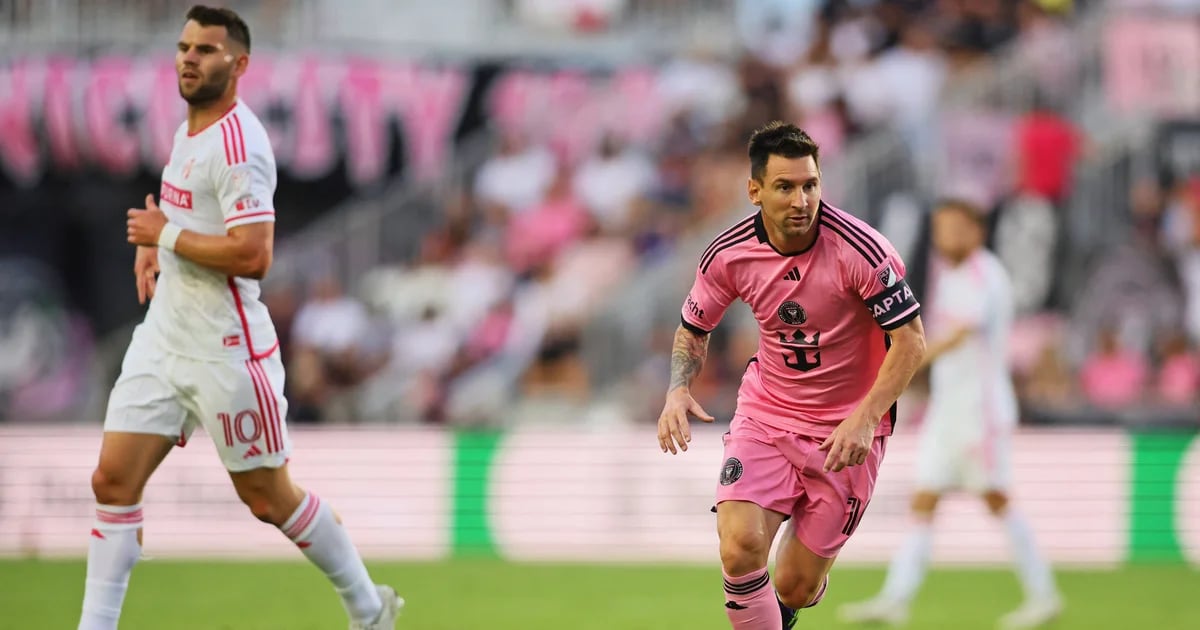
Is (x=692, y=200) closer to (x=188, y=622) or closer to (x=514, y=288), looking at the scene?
(x=514, y=288)

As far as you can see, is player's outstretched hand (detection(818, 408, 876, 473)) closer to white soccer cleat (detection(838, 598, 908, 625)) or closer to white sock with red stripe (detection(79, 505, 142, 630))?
white sock with red stripe (detection(79, 505, 142, 630))

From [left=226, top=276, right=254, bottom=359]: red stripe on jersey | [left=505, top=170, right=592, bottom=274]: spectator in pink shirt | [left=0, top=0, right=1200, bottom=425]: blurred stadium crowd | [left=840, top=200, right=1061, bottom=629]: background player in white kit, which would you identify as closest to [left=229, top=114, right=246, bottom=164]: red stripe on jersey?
[left=226, top=276, right=254, bottom=359]: red stripe on jersey

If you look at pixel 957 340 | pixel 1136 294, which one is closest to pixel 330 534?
pixel 957 340

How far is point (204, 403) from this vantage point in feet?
19.8

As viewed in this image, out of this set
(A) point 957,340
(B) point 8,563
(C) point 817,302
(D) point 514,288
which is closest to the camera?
(C) point 817,302

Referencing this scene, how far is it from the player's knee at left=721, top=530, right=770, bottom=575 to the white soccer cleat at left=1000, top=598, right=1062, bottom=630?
151 inches

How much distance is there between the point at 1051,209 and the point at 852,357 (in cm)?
1015

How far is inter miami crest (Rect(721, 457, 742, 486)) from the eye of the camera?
19.4 ft

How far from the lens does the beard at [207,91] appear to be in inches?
240

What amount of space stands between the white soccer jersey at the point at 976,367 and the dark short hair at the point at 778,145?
3.83 meters

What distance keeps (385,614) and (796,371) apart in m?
1.98

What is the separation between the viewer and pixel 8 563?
11852 millimetres

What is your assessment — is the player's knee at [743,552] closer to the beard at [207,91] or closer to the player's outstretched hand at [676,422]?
the player's outstretched hand at [676,422]

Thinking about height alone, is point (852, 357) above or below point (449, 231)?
above
